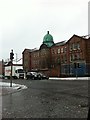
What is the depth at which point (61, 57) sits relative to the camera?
3524 inches

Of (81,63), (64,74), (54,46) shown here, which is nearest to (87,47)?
(81,63)

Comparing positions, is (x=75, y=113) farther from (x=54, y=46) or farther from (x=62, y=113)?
(x=54, y=46)

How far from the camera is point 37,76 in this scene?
58188mm

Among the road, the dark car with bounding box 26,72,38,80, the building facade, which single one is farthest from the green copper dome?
the road

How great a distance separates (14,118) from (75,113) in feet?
7.17

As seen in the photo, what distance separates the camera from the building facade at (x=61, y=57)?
238ft

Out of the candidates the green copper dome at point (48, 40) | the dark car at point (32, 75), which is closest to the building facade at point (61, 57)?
the green copper dome at point (48, 40)

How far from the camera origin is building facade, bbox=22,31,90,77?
7262cm

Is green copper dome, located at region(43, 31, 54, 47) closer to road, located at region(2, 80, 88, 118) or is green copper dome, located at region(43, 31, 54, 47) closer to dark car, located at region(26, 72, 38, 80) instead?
dark car, located at region(26, 72, 38, 80)

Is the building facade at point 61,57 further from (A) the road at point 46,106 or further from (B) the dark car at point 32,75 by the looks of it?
(A) the road at point 46,106

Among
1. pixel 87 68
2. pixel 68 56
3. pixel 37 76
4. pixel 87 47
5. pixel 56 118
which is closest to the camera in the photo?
pixel 56 118

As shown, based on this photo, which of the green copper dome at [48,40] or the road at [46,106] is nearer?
the road at [46,106]

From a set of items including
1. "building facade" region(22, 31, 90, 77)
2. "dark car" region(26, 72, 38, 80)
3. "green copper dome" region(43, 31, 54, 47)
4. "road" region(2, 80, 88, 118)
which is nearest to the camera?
"road" region(2, 80, 88, 118)

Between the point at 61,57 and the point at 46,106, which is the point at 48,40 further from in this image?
the point at 46,106
